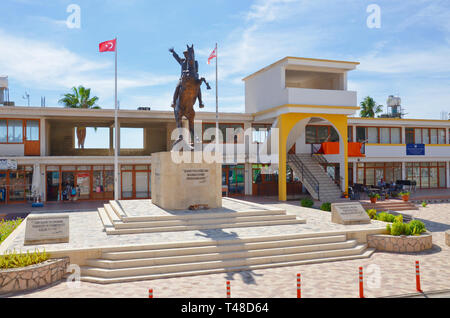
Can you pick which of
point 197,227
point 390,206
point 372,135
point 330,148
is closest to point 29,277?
point 197,227

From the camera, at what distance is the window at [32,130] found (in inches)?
1127

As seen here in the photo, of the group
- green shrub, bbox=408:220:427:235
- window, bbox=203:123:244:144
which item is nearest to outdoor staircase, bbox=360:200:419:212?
green shrub, bbox=408:220:427:235

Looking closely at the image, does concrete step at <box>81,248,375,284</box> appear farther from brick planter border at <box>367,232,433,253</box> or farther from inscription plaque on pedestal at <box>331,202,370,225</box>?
inscription plaque on pedestal at <box>331,202,370,225</box>

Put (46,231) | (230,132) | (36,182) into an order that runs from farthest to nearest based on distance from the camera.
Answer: (230,132) < (36,182) < (46,231)

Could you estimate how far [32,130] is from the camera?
2870 centimetres

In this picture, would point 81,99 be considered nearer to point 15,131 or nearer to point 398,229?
point 15,131

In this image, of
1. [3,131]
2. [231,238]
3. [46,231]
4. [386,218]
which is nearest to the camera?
[46,231]

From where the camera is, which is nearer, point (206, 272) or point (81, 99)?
point (206, 272)

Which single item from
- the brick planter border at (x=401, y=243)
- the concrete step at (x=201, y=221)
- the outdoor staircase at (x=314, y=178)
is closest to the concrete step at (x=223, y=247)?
the brick planter border at (x=401, y=243)

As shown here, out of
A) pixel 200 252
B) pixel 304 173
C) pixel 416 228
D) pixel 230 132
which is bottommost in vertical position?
pixel 200 252

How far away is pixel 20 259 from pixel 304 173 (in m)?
23.3

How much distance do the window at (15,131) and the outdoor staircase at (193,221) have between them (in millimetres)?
15308

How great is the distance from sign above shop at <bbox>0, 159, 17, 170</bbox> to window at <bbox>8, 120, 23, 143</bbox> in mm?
2195

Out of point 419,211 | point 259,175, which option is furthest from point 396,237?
point 259,175
